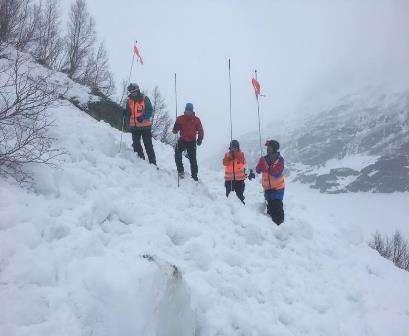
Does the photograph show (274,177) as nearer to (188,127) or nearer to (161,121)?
(188,127)

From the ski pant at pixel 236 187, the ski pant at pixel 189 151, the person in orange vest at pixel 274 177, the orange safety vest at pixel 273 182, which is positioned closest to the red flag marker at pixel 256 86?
the ski pant at pixel 189 151

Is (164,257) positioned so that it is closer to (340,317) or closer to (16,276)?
(16,276)

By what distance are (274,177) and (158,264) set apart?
19.7 feet

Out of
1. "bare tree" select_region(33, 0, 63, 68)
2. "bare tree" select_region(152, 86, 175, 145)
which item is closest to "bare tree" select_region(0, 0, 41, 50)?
"bare tree" select_region(33, 0, 63, 68)

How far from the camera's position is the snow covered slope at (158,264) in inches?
220

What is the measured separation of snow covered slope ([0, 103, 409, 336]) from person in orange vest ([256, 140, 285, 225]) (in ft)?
1.42

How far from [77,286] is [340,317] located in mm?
4877

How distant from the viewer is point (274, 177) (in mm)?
11781

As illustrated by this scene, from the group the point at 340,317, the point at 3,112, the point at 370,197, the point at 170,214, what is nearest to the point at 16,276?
the point at 3,112

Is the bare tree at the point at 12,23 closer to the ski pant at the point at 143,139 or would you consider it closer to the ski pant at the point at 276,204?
the ski pant at the point at 143,139

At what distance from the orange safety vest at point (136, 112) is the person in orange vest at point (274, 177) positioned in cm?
341

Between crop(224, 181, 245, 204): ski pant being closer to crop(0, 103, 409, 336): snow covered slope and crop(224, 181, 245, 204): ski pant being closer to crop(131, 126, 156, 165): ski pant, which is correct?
crop(0, 103, 409, 336): snow covered slope

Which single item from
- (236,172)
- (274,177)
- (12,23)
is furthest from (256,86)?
(12,23)

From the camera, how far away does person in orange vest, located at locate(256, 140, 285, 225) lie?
1173cm
